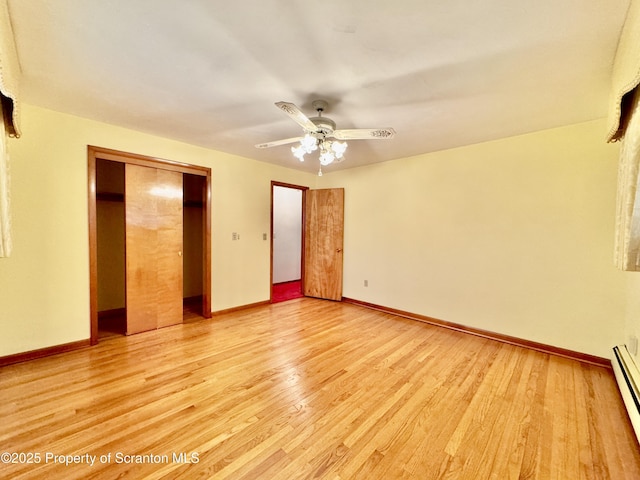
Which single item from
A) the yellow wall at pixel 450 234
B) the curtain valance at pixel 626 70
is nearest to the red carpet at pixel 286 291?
the yellow wall at pixel 450 234

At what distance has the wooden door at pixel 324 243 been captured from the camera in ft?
15.3

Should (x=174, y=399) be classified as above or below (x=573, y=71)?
below

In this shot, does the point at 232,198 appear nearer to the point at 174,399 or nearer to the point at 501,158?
the point at 174,399

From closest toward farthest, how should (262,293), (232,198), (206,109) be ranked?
1. (206,109)
2. (232,198)
3. (262,293)

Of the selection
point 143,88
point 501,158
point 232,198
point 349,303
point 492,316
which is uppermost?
point 143,88

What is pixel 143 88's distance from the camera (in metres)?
2.04

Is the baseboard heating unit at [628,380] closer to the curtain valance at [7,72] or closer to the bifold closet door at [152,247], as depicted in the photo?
the curtain valance at [7,72]

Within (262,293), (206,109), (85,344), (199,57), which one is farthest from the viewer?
(262,293)

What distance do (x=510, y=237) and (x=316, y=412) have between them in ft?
9.31

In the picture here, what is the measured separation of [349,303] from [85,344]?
3.57 metres

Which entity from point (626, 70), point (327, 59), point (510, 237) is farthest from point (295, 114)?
point (510, 237)

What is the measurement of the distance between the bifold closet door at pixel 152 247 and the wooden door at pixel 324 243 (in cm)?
227

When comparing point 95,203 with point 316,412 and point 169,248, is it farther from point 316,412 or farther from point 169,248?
point 316,412

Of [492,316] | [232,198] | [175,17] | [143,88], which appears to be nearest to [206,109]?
[143,88]
